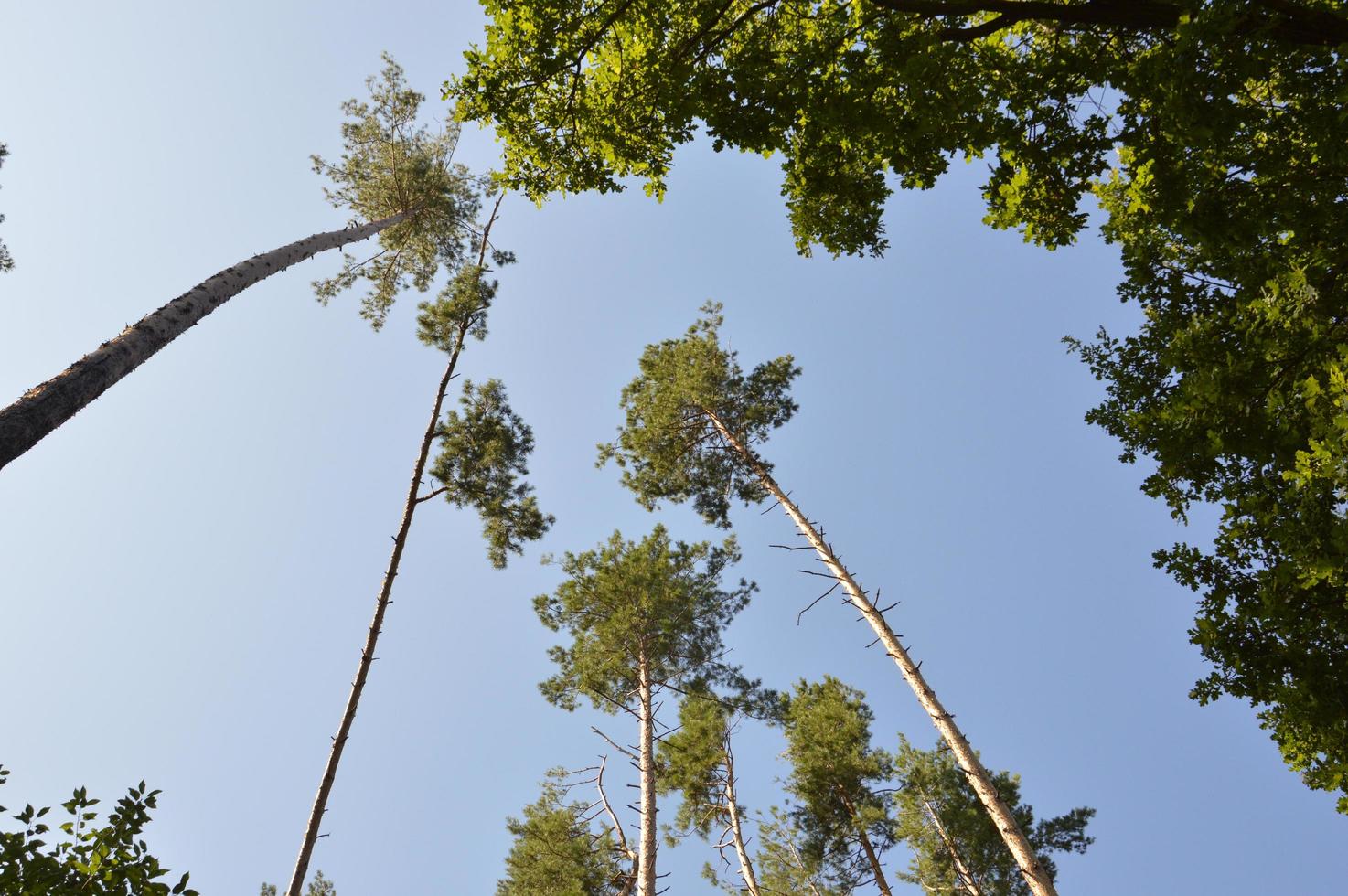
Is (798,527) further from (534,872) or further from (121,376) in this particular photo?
(534,872)

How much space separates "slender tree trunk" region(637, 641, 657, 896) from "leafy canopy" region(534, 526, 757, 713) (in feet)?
0.68

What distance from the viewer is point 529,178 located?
320 inches

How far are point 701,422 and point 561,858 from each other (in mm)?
11932

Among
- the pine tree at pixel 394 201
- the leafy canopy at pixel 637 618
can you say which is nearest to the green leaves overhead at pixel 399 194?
the pine tree at pixel 394 201

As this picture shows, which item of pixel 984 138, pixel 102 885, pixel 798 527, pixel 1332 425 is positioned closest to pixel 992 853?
pixel 798 527

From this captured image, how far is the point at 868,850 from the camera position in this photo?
15.2 metres

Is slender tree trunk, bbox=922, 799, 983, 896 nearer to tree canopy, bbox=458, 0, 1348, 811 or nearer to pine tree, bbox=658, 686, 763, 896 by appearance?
pine tree, bbox=658, 686, 763, 896

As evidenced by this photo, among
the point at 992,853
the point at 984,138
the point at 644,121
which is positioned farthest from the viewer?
the point at 992,853

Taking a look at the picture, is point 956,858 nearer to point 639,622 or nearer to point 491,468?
point 639,622

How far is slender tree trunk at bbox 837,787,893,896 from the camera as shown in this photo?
1467 cm

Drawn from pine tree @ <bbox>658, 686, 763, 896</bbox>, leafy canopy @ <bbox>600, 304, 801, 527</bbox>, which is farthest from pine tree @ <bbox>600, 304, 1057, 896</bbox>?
pine tree @ <bbox>658, 686, 763, 896</bbox>

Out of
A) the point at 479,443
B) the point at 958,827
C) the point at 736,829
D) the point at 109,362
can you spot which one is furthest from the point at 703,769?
the point at 109,362

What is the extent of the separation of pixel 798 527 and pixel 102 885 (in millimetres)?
10189

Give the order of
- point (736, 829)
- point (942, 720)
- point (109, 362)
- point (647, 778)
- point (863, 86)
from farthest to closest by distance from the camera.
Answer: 1. point (736, 829)
2. point (647, 778)
3. point (942, 720)
4. point (863, 86)
5. point (109, 362)
